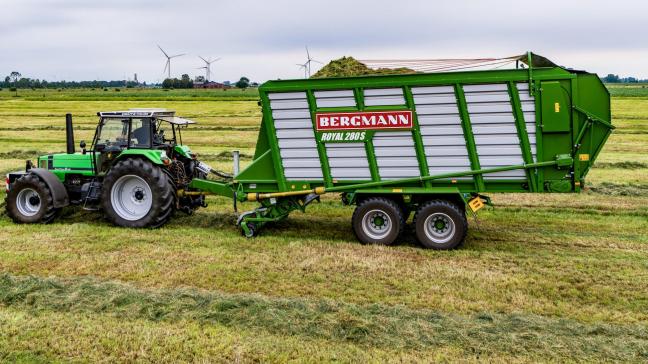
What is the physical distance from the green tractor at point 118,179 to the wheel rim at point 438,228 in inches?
174

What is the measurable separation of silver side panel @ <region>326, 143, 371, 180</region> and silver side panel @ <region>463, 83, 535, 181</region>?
1730 mm

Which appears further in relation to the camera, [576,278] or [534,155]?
[534,155]

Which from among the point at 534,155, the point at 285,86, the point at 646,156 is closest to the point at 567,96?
the point at 534,155

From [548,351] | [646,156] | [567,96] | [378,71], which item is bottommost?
[548,351]

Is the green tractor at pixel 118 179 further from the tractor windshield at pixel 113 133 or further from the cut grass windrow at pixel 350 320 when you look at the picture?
the cut grass windrow at pixel 350 320

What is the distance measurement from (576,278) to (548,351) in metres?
2.52

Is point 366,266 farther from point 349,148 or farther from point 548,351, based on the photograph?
point 548,351

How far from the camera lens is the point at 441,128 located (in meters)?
8.75

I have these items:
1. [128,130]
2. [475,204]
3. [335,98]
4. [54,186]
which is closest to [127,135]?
[128,130]

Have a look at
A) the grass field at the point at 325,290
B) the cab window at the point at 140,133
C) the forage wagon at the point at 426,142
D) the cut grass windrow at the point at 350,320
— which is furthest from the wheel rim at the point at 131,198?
the cut grass windrow at the point at 350,320

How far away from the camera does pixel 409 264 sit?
815cm

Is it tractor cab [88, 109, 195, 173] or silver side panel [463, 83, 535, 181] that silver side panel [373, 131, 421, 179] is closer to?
silver side panel [463, 83, 535, 181]

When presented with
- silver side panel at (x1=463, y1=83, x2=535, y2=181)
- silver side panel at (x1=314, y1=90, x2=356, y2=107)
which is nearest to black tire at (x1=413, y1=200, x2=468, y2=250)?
silver side panel at (x1=463, y1=83, x2=535, y2=181)

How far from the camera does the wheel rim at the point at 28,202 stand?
1059cm
